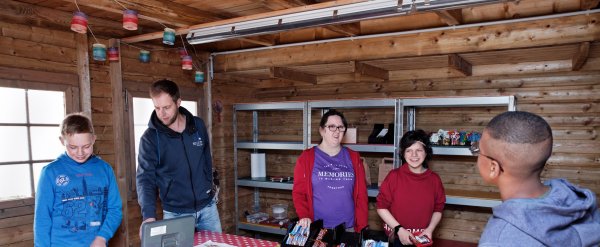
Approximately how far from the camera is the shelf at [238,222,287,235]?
427 centimetres

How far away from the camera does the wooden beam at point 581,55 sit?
2.65m

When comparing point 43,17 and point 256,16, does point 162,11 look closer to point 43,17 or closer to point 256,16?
point 256,16

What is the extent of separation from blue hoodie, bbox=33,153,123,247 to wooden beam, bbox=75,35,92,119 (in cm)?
95

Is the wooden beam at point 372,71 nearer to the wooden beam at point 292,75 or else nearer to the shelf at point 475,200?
the wooden beam at point 292,75

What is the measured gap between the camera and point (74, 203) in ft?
6.94

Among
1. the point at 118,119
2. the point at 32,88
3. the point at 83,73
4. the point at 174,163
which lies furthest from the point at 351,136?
the point at 32,88

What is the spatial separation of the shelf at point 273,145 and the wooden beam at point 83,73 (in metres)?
1.87

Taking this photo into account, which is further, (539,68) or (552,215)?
(539,68)

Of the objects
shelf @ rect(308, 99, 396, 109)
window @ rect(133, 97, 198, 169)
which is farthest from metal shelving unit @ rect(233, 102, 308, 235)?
window @ rect(133, 97, 198, 169)

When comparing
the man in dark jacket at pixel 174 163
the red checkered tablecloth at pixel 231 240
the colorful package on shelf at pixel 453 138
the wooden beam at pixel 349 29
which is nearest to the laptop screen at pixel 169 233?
the red checkered tablecloth at pixel 231 240

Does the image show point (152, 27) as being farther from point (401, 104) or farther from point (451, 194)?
point (451, 194)

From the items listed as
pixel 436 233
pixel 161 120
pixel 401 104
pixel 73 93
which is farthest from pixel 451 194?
pixel 73 93

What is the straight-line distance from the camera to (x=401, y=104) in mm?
3584

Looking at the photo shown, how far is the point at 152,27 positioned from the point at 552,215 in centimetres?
304
